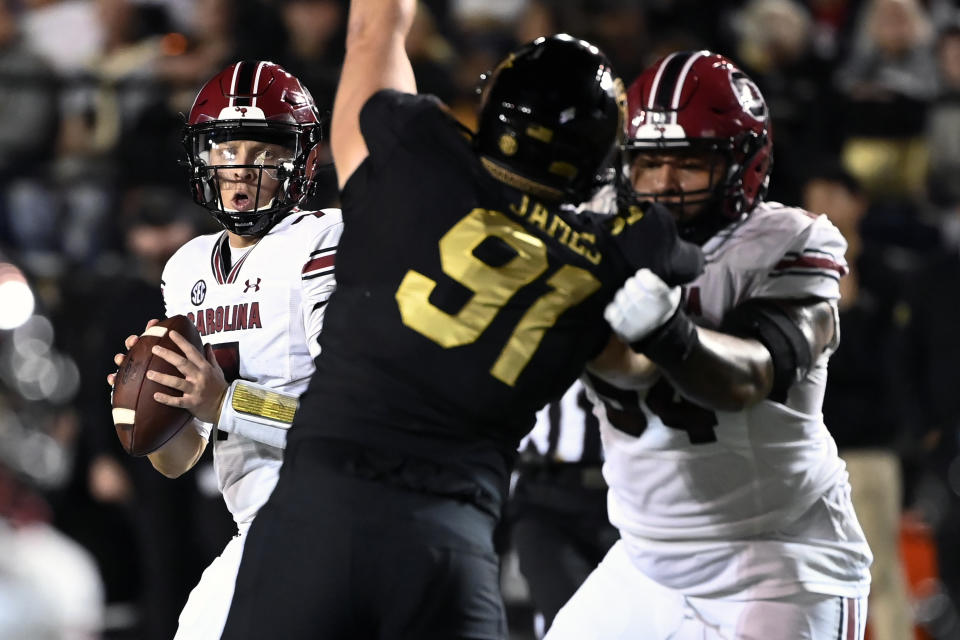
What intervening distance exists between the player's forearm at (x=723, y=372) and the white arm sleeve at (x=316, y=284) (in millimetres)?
914

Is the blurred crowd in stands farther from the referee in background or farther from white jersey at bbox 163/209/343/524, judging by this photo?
white jersey at bbox 163/209/343/524

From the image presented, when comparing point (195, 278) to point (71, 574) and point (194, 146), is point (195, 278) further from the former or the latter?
point (71, 574)

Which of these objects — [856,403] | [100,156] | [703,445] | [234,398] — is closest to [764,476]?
[703,445]

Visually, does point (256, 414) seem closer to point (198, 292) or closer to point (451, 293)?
point (198, 292)

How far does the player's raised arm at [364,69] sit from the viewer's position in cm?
300

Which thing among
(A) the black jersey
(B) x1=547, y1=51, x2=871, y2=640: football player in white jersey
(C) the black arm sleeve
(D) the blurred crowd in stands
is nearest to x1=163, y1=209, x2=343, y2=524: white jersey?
(A) the black jersey

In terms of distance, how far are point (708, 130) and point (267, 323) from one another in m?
1.12

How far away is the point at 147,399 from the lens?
3.38 metres

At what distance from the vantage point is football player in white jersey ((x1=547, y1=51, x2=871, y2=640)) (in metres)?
3.27

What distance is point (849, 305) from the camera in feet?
21.3

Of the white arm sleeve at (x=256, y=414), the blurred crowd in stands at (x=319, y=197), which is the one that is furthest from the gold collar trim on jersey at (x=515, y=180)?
the blurred crowd in stands at (x=319, y=197)

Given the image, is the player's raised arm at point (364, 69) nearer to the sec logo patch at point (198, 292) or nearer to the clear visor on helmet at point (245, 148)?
the clear visor on helmet at point (245, 148)

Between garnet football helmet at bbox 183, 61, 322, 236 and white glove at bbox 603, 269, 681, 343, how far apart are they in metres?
1.22

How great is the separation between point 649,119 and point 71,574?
1.77 m
